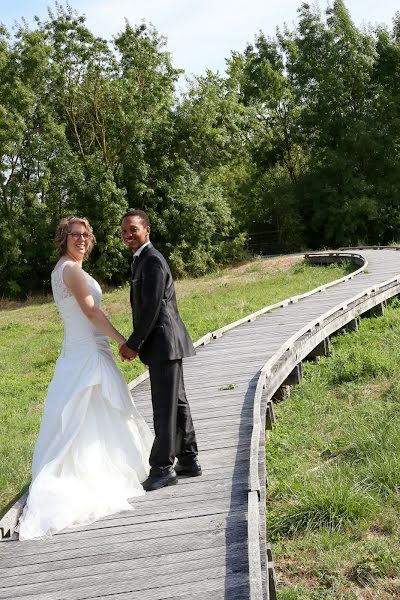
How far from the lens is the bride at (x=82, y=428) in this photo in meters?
5.23

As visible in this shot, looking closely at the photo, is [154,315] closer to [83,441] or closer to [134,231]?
[134,231]

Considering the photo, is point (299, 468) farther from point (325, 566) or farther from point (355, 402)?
point (355, 402)

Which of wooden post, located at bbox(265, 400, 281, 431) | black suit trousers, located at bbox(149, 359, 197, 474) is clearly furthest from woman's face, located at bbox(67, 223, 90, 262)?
wooden post, located at bbox(265, 400, 281, 431)

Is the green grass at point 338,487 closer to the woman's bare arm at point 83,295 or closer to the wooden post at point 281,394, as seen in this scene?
the wooden post at point 281,394

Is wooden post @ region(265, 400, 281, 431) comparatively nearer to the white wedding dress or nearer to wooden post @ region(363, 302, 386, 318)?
the white wedding dress

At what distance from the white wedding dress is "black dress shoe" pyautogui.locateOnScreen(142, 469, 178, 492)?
0.07 meters

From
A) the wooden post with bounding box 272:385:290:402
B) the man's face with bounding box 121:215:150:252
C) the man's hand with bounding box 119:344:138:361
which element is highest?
the man's face with bounding box 121:215:150:252

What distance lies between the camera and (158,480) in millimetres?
5688

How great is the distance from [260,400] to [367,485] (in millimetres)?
1790

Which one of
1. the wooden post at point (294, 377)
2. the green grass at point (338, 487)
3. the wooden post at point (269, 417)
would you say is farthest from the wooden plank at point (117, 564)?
the wooden post at point (294, 377)

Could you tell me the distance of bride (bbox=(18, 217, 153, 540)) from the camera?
206 inches

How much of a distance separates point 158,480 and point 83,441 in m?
0.63

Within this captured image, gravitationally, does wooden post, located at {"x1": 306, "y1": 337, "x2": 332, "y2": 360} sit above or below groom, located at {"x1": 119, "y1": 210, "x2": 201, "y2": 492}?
below

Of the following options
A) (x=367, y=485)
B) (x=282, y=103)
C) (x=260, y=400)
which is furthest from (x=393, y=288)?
(x=282, y=103)
